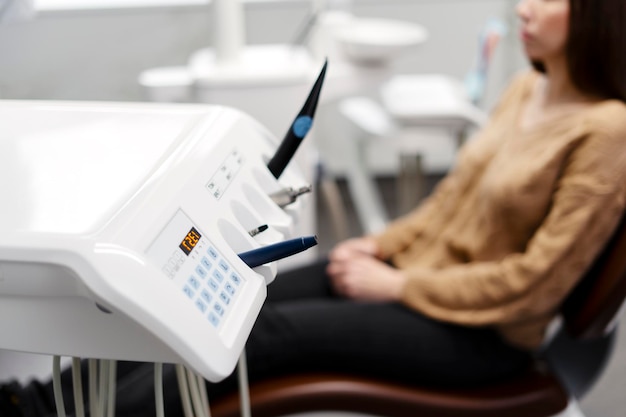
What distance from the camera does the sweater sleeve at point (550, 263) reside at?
1130 millimetres

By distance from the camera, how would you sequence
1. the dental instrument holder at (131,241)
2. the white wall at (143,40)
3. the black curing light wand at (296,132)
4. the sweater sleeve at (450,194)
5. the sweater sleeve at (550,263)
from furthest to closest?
the sweater sleeve at (450,194), the white wall at (143,40), the sweater sleeve at (550,263), the black curing light wand at (296,132), the dental instrument holder at (131,241)

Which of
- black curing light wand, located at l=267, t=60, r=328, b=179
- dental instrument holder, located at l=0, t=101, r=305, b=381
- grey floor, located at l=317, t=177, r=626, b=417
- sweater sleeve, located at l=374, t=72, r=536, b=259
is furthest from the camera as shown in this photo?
grey floor, located at l=317, t=177, r=626, b=417

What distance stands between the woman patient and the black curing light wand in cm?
38

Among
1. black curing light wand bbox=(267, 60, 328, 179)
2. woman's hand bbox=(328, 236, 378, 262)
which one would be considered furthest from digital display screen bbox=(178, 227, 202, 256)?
woman's hand bbox=(328, 236, 378, 262)

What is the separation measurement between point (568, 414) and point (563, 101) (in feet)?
1.66

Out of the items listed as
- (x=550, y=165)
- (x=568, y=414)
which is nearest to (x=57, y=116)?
(x=550, y=165)

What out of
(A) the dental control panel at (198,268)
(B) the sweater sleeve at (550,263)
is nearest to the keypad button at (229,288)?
(A) the dental control panel at (198,268)

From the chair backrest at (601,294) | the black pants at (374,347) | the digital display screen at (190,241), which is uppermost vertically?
the digital display screen at (190,241)

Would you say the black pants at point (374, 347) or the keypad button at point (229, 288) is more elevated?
the keypad button at point (229, 288)

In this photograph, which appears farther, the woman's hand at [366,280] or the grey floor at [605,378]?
the grey floor at [605,378]

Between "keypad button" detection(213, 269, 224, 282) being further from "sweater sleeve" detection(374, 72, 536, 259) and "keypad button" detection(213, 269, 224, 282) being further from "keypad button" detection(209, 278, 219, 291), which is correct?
"sweater sleeve" detection(374, 72, 536, 259)

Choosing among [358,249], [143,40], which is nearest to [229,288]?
[358,249]

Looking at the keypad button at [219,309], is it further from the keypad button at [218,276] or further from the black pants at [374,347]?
the black pants at [374,347]

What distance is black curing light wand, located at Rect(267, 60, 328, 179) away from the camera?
814mm
